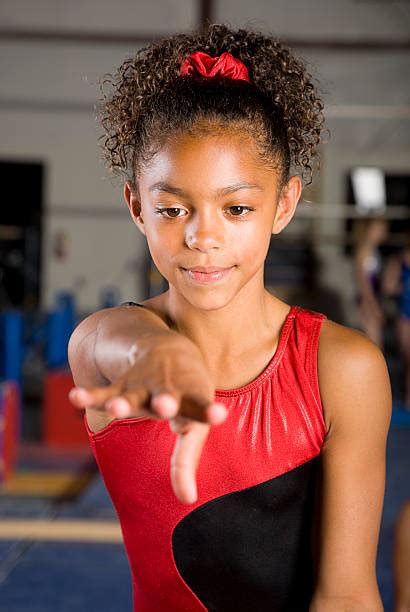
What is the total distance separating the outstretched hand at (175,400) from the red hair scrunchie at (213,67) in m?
0.45

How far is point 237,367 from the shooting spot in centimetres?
110

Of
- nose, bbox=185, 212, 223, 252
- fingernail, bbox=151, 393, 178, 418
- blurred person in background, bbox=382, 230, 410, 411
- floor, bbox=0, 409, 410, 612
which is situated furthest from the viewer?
blurred person in background, bbox=382, 230, 410, 411

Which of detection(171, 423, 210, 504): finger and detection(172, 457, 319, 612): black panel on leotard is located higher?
detection(171, 423, 210, 504): finger

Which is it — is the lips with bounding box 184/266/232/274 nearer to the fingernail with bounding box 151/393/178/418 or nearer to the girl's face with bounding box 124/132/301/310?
the girl's face with bounding box 124/132/301/310

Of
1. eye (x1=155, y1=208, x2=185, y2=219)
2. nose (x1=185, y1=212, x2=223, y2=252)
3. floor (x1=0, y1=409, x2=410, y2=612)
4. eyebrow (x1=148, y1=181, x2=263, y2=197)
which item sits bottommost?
floor (x1=0, y1=409, x2=410, y2=612)

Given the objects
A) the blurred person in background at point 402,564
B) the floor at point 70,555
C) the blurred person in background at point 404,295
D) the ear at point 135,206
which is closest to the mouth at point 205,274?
the ear at point 135,206

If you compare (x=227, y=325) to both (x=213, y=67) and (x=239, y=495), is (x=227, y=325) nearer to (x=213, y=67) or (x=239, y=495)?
(x=239, y=495)

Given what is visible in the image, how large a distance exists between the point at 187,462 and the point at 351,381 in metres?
0.42

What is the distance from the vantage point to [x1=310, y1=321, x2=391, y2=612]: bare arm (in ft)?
3.46

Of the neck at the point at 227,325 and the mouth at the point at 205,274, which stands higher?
the mouth at the point at 205,274

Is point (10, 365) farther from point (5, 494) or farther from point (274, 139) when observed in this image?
point (274, 139)

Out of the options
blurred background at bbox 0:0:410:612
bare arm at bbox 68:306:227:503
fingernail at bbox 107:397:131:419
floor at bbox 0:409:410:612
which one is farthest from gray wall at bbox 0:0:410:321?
fingernail at bbox 107:397:131:419

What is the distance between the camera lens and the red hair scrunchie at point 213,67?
1.03 metres

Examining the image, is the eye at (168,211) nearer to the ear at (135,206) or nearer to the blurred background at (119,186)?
the ear at (135,206)
